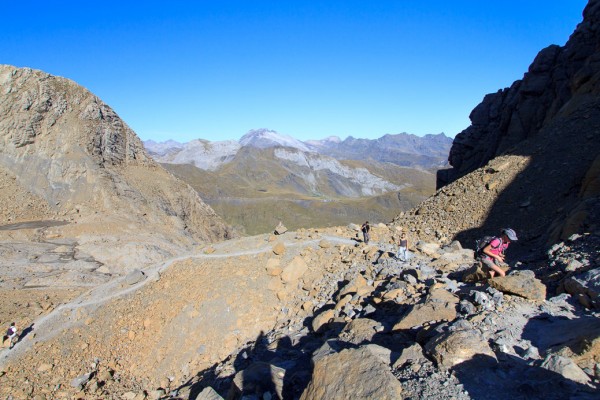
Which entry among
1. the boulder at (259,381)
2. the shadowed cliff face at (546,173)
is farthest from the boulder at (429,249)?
the boulder at (259,381)

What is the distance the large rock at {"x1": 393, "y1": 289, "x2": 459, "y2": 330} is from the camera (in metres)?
9.52

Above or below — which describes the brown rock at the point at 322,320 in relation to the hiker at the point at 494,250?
below

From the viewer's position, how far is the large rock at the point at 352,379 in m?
6.64

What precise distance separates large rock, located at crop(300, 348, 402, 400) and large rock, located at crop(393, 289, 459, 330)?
2.50 metres

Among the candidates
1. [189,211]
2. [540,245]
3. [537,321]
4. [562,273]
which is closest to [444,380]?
[537,321]

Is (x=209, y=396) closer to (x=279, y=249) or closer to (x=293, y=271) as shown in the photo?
(x=293, y=271)

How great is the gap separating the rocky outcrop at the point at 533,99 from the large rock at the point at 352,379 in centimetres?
3042

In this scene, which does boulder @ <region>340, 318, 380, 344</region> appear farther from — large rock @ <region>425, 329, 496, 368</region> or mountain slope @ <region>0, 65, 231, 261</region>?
mountain slope @ <region>0, 65, 231, 261</region>

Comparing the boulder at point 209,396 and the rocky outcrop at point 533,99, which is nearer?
the boulder at point 209,396

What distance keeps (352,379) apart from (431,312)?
145 inches

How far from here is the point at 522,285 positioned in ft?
31.4

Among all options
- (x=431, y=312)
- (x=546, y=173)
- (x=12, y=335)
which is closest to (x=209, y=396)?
(x=431, y=312)

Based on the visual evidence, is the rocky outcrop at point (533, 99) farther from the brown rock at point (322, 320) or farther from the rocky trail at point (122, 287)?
the brown rock at point (322, 320)

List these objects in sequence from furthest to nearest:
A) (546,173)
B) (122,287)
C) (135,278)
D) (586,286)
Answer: (546,173)
(135,278)
(122,287)
(586,286)
